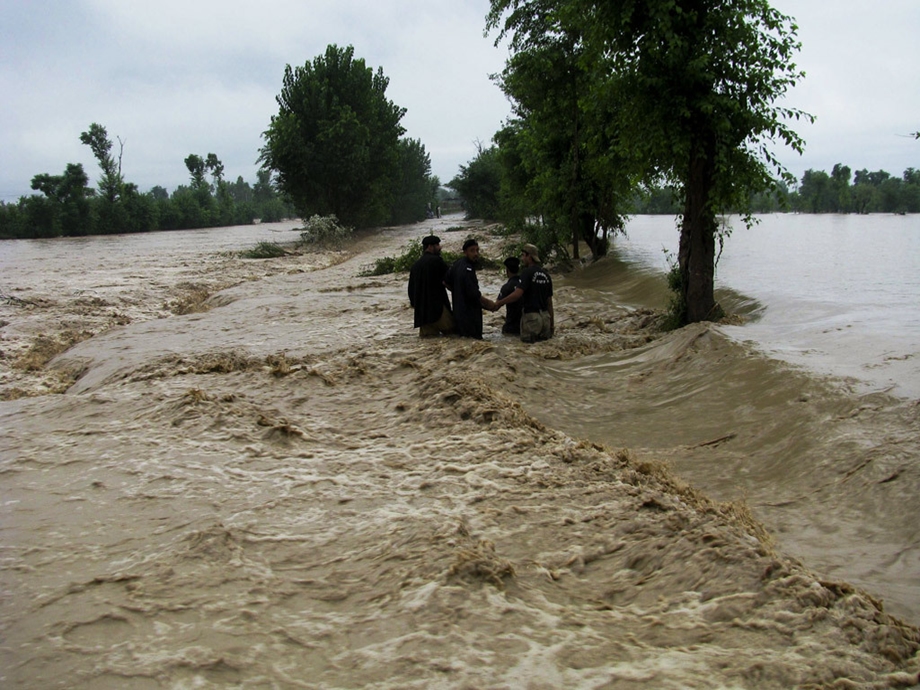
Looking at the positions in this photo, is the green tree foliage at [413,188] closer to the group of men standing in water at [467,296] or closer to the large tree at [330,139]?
the large tree at [330,139]

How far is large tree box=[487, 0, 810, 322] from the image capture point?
387 inches

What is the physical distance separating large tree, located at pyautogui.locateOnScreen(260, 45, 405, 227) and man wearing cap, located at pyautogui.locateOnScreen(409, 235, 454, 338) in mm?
35906

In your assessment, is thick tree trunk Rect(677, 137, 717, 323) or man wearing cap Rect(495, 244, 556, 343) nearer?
man wearing cap Rect(495, 244, 556, 343)

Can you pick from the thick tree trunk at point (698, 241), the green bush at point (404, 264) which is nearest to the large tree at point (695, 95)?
the thick tree trunk at point (698, 241)

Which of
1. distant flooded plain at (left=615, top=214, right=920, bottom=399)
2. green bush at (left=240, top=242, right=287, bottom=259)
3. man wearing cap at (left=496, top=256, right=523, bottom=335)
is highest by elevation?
green bush at (left=240, top=242, right=287, bottom=259)

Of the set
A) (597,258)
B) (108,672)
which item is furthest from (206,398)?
(597,258)

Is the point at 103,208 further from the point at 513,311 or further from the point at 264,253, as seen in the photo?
the point at 513,311

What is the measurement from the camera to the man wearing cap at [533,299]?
34.0ft

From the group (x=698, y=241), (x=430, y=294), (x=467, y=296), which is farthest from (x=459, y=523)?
(x=698, y=241)

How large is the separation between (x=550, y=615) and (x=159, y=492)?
3023mm

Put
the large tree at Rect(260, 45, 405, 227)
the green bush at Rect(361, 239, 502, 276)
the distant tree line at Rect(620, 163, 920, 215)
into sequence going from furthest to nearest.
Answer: the distant tree line at Rect(620, 163, 920, 215), the large tree at Rect(260, 45, 405, 227), the green bush at Rect(361, 239, 502, 276)

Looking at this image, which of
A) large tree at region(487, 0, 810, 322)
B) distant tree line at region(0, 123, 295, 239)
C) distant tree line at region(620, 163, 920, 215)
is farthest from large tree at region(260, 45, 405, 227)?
distant tree line at region(620, 163, 920, 215)

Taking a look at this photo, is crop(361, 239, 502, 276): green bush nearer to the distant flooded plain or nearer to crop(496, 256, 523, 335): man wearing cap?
the distant flooded plain

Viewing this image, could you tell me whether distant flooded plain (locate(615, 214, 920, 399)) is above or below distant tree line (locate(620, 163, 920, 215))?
below
